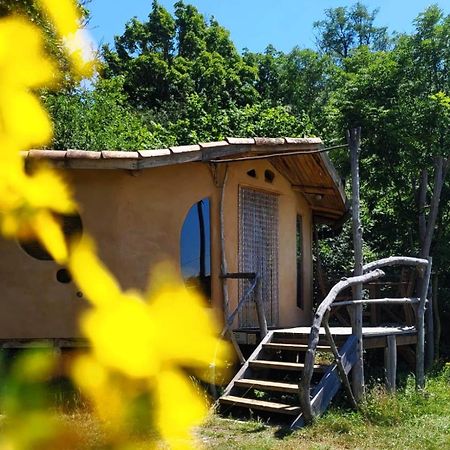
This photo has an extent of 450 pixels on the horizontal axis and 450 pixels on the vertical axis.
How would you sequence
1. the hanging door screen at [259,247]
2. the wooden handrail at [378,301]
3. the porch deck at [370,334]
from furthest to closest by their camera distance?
the hanging door screen at [259,247]
the porch deck at [370,334]
the wooden handrail at [378,301]

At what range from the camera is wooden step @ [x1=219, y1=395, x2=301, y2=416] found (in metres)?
6.57

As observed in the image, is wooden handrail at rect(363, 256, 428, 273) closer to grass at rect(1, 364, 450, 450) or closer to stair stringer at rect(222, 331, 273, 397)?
grass at rect(1, 364, 450, 450)

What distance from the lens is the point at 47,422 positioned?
52 cm

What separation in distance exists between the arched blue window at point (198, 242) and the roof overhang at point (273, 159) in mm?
694

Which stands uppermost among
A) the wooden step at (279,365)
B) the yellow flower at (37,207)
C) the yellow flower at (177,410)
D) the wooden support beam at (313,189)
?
the wooden support beam at (313,189)

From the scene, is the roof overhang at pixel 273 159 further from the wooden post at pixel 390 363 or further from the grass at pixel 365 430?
the grass at pixel 365 430

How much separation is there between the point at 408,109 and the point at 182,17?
1703 centimetres

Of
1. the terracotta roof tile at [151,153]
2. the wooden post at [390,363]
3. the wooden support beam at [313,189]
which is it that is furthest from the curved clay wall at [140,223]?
the wooden post at [390,363]

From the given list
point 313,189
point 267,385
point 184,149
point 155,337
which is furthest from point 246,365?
point 155,337

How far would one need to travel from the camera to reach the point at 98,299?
479 millimetres

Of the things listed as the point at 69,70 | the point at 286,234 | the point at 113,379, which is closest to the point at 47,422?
the point at 113,379

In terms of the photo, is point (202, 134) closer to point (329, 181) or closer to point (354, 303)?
point (329, 181)

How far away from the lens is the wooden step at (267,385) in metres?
6.78

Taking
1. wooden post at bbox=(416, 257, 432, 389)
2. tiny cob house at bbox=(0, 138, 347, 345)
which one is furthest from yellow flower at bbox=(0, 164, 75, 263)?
wooden post at bbox=(416, 257, 432, 389)
